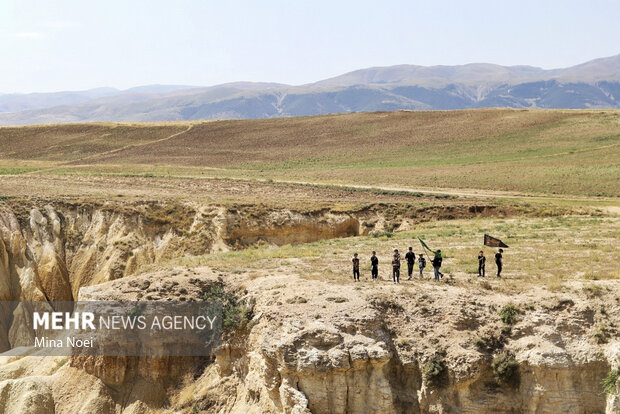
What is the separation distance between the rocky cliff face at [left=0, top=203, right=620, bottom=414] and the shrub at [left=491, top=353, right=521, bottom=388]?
33 mm

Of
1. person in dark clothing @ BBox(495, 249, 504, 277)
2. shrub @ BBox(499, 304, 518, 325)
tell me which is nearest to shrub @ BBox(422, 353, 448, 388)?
shrub @ BBox(499, 304, 518, 325)

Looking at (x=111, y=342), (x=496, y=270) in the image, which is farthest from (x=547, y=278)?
(x=111, y=342)

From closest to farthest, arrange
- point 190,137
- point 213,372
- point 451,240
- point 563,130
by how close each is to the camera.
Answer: point 213,372 → point 451,240 → point 563,130 → point 190,137

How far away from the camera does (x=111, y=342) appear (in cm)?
2070

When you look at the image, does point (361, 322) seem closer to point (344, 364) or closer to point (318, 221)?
point (344, 364)

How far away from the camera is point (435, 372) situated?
687 inches

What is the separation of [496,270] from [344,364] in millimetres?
9536

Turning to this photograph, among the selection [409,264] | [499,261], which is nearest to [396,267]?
[409,264]

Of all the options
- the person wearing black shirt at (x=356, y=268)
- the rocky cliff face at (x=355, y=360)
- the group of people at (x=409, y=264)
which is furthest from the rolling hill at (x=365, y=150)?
the rocky cliff face at (x=355, y=360)

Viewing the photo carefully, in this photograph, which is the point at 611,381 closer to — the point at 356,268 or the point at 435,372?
the point at 435,372

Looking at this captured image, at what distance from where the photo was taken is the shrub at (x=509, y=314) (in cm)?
1831

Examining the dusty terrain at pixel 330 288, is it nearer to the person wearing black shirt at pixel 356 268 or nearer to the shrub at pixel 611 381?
the shrub at pixel 611 381

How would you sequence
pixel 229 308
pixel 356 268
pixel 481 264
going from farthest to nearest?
pixel 481 264 → pixel 356 268 → pixel 229 308

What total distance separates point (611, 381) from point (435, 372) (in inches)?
187
